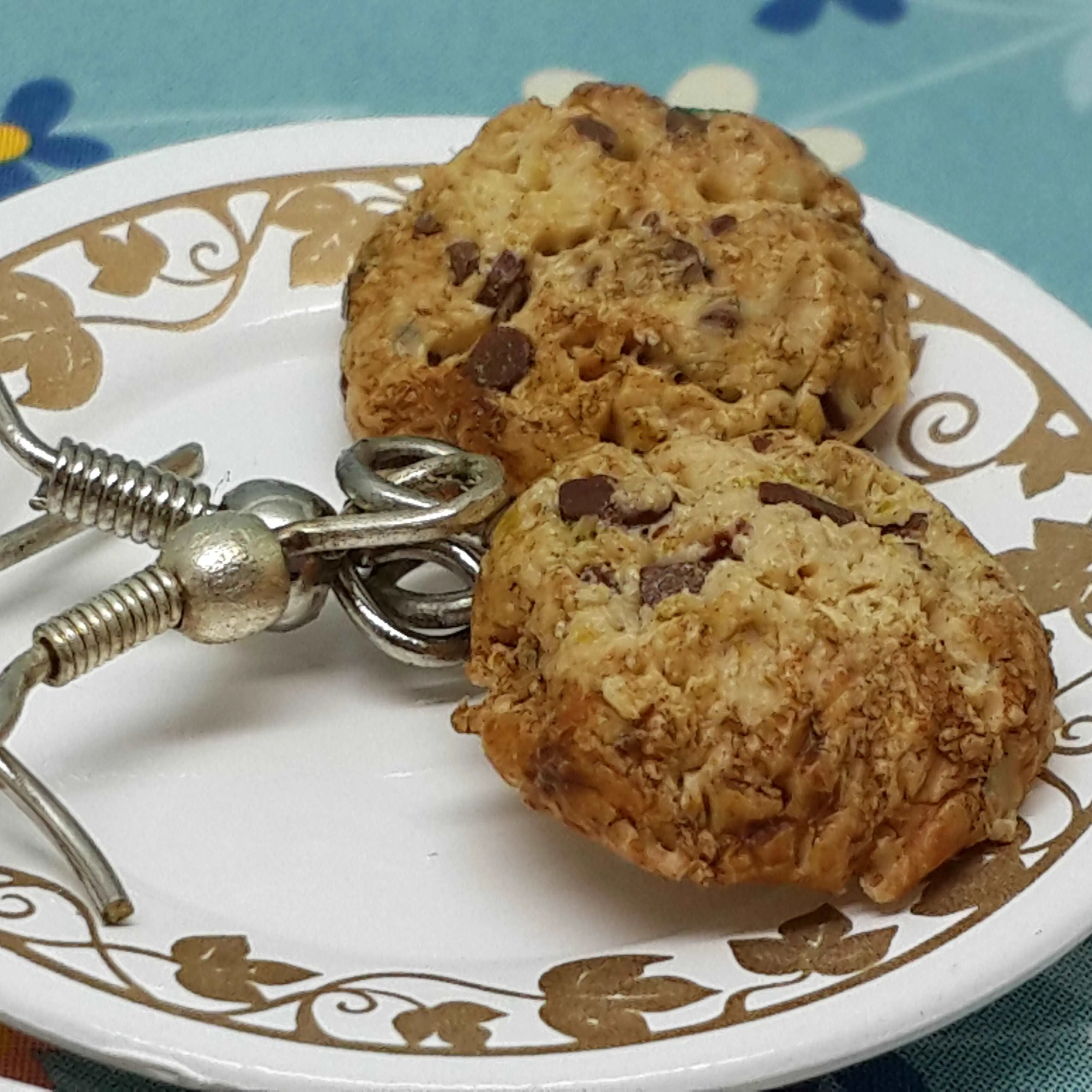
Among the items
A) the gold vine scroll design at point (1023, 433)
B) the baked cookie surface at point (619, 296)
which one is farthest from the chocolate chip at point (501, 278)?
the gold vine scroll design at point (1023, 433)

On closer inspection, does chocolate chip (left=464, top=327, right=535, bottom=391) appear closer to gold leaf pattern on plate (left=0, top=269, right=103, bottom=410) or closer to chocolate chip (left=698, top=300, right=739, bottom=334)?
chocolate chip (left=698, top=300, right=739, bottom=334)

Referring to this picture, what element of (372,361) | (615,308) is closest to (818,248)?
(615,308)

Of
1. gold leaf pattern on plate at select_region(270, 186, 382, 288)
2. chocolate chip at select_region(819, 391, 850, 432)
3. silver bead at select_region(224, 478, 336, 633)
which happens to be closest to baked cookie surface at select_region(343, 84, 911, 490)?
chocolate chip at select_region(819, 391, 850, 432)

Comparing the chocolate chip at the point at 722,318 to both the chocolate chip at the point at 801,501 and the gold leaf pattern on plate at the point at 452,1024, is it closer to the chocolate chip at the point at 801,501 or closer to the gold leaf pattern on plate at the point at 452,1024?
the chocolate chip at the point at 801,501

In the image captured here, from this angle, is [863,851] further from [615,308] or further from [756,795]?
[615,308]

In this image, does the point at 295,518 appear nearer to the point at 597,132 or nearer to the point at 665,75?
the point at 597,132
